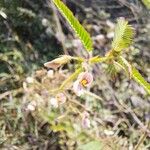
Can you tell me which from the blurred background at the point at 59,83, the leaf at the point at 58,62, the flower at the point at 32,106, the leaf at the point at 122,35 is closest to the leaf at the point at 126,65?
the leaf at the point at 122,35

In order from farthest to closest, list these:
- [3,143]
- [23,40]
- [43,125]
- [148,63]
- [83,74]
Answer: [148,63]
[23,40]
[43,125]
[3,143]
[83,74]

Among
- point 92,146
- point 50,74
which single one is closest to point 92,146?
point 92,146

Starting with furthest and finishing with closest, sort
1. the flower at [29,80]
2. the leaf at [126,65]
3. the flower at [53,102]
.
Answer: the flower at [29,80] → the flower at [53,102] → the leaf at [126,65]

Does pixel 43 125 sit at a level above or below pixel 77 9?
below

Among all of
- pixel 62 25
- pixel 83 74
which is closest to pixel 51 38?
pixel 62 25

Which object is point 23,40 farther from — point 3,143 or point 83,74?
point 83,74

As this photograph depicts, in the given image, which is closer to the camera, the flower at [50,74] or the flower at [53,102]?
the flower at [53,102]

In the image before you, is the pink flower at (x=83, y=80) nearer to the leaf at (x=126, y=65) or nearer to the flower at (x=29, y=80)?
the leaf at (x=126, y=65)

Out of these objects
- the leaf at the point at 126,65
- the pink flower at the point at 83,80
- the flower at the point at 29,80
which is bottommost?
the flower at the point at 29,80

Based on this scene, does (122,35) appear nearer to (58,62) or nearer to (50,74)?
(58,62)
